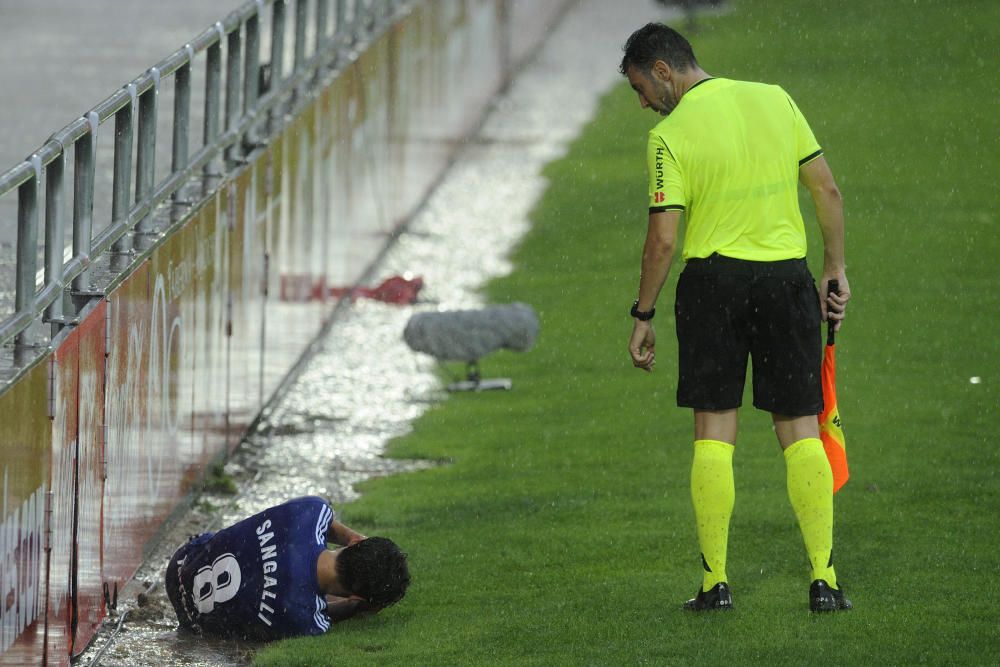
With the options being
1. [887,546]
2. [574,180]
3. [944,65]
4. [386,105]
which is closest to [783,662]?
[887,546]

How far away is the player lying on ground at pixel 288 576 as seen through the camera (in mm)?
6590

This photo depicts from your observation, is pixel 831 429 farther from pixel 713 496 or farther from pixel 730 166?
pixel 730 166

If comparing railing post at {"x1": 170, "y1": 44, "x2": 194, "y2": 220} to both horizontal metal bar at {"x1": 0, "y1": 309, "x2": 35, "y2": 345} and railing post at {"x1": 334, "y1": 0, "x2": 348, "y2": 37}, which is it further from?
railing post at {"x1": 334, "y1": 0, "x2": 348, "y2": 37}

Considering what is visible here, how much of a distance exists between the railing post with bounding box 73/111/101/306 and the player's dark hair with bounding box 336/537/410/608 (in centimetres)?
143

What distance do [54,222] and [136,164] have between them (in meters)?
1.63

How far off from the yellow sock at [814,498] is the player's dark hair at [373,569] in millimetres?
1419

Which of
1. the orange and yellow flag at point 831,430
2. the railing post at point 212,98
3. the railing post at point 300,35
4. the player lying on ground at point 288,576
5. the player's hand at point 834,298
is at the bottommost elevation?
the player lying on ground at point 288,576

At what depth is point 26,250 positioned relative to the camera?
616 cm

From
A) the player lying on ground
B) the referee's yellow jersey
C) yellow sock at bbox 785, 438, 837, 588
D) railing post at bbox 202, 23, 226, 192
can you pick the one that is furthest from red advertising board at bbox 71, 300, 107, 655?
railing post at bbox 202, 23, 226, 192

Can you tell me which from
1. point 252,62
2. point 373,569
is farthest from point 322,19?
point 373,569

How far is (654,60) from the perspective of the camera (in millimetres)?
6406

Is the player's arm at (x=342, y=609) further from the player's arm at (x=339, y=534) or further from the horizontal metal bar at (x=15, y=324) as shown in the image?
the horizontal metal bar at (x=15, y=324)

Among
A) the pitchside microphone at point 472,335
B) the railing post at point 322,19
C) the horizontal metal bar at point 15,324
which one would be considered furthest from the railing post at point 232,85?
the horizontal metal bar at point 15,324

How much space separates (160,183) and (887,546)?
3641mm
